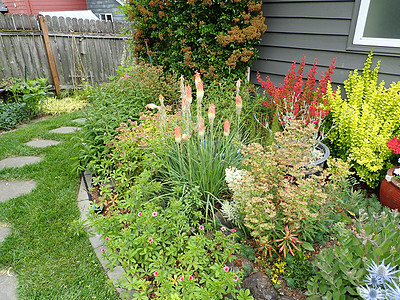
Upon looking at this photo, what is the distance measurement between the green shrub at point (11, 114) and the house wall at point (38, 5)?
10.6 m

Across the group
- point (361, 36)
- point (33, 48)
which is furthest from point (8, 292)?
point (33, 48)

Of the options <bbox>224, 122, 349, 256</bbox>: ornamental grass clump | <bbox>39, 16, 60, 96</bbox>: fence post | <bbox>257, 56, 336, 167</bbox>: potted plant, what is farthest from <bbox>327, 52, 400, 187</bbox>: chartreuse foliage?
<bbox>39, 16, 60, 96</bbox>: fence post

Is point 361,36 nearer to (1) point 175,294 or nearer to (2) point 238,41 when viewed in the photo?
(2) point 238,41

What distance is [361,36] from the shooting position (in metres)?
3.25

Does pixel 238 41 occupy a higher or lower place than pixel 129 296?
higher

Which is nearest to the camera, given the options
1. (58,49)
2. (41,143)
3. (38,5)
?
(41,143)

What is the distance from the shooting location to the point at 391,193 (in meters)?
2.53

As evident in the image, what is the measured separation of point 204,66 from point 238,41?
716 millimetres

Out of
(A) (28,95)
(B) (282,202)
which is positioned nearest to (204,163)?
(B) (282,202)

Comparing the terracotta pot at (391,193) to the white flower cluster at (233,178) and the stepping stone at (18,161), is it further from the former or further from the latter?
the stepping stone at (18,161)

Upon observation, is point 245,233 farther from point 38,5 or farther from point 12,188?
point 38,5

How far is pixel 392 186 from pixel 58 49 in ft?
25.6

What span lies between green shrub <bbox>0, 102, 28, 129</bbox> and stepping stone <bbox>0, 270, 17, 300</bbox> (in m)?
3.86

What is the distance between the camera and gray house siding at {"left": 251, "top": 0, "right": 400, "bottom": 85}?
323 cm
